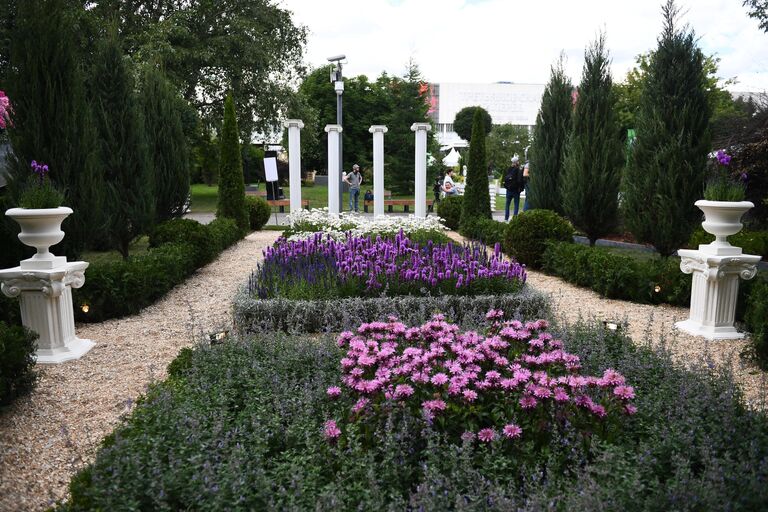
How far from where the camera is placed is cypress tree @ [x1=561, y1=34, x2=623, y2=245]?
9.99m

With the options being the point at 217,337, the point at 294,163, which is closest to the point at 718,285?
the point at 217,337

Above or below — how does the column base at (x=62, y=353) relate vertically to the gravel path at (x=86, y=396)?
above

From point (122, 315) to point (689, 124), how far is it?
7548mm

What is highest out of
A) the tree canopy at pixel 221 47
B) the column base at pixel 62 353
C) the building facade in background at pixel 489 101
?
the building facade in background at pixel 489 101

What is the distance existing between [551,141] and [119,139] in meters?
8.22

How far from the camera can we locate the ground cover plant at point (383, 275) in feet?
20.8

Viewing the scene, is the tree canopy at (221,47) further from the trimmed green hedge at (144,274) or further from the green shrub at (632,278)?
the green shrub at (632,278)

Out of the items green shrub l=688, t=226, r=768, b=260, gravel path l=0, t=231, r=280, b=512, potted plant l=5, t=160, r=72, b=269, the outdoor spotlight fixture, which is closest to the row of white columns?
gravel path l=0, t=231, r=280, b=512

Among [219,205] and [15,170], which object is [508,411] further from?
[219,205]

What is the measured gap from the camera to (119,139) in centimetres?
871

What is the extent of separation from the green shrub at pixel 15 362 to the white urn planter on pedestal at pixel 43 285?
644 mm

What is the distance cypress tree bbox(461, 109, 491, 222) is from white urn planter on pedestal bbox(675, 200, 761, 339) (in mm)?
7426

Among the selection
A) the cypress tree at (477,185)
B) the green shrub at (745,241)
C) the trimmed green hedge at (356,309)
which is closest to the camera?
the trimmed green hedge at (356,309)

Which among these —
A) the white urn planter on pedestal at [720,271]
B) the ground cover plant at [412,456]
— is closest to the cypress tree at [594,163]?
the white urn planter on pedestal at [720,271]
